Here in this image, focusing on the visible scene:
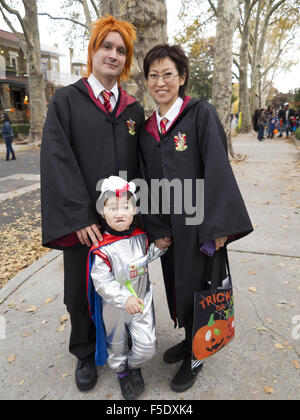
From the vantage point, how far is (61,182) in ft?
5.82

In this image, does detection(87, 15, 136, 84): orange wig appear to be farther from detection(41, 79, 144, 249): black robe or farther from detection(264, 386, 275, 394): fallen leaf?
detection(264, 386, 275, 394): fallen leaf

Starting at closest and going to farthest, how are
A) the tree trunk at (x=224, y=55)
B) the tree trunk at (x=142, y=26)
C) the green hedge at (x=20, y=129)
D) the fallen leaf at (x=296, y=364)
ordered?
1. the fallen leaf at (x=296, y=364)
2. the tree trunk at (x=142, y=26)
3. the tree trunk at (x=224, y=55)
4. the green hedge at (x=20, y=129)

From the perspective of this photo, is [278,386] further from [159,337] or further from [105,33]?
[105,33]

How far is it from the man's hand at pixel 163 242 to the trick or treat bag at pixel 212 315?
0.96ft

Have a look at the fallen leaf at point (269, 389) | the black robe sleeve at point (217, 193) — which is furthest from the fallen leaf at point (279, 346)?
the black robe sleeve at point (217, 193)

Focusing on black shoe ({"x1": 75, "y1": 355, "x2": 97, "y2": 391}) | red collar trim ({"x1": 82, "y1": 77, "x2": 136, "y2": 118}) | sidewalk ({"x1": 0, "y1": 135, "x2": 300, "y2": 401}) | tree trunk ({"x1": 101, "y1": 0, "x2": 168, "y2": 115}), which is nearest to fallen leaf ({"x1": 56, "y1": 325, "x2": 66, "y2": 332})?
sidewalk ({"x1": 0, "y1": 135, "x2": 300, "y2": 401})

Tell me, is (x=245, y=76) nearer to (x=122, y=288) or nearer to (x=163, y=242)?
(x=163, y=242)

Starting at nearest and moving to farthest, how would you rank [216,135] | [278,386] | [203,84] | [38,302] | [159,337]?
[216,135], [278,386], [159,337], [38,302], [203,84]

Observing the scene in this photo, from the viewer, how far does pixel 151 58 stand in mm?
1856

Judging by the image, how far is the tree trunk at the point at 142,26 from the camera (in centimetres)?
412

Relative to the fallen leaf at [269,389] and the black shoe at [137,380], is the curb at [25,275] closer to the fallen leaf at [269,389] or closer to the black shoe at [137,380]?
the black shoe at [137,380]
